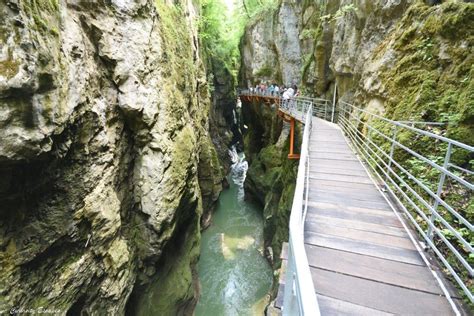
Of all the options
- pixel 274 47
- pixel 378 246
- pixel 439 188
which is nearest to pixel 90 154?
pixel 378 246

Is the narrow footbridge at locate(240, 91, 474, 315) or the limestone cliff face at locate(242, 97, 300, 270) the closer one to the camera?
the narrow footbridge at locate(240, 91, 474, 315)

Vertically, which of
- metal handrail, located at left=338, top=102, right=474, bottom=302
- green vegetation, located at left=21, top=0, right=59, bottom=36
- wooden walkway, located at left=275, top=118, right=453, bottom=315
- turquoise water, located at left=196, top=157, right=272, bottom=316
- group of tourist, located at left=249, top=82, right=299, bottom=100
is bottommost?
turquoise water, located at left=196, top=157, right=272, bottom=316

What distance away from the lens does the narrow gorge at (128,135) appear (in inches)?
131

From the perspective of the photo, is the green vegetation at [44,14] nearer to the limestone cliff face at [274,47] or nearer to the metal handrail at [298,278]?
the metal handrail at [298,278]

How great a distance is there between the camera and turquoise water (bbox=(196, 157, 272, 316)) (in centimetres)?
927

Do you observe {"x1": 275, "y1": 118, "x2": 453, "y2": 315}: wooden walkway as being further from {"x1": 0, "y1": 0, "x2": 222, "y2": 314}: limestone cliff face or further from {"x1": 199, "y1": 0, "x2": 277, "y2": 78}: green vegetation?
{"x1": 199, "y1": 0, "x2": 277, "y2": 78}: green vegetation

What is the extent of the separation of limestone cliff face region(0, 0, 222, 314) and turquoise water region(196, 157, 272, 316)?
7.47 ft

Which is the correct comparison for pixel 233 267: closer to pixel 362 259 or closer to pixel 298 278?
pixel 362 259

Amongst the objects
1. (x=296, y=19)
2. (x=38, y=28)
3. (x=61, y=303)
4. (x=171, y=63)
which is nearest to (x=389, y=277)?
(x=61, y=303)

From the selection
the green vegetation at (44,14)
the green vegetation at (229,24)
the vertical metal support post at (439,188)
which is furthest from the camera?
the green vegetation at (229,24)

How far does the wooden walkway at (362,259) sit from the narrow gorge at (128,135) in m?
0.64

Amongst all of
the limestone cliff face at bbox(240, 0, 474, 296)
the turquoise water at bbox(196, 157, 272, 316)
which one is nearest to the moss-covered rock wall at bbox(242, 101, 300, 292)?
the limestone cliff face at bbox(240, 0, 474, 296)

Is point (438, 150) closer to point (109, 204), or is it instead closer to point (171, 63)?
point (109, 204)

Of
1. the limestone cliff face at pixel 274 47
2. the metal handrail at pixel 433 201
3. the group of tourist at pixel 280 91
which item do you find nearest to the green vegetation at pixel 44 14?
the metal handrail at pixel 433 201
